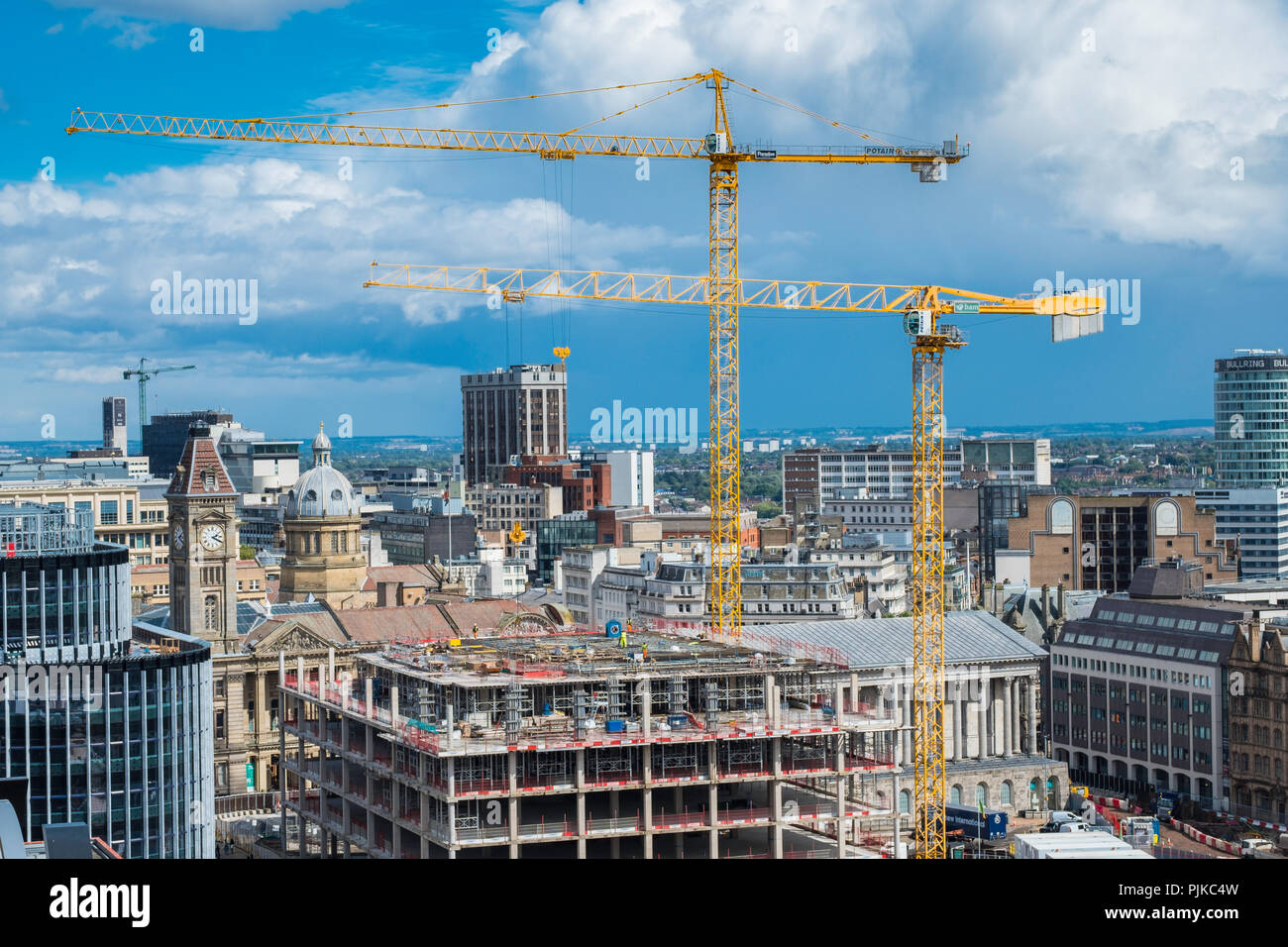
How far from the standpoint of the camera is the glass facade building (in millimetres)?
65250

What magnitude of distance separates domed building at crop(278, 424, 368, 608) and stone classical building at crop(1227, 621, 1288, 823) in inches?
2466

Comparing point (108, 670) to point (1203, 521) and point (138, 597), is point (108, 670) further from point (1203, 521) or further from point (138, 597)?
point (1203, 521)

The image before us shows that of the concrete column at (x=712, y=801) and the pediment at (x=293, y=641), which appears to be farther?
the pediment at (x=293, y=641)

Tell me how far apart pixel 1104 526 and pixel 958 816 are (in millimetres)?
87537

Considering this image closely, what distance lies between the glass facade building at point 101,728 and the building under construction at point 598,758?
25.3ft

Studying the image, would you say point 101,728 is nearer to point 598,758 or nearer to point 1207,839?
point 598,758

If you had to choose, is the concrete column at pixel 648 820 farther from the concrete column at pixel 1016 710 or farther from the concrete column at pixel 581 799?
the concrete column at pixel 1016 710

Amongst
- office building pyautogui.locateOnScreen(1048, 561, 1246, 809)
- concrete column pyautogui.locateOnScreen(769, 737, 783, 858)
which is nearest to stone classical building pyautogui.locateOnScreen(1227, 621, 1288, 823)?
office building pyautogui.locateOnScreen(1048, 561, 1246, 809)

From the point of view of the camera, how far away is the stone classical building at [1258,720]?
102562mm

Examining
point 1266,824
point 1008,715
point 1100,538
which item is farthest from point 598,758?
point 1100,538

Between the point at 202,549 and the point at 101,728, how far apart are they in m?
46.8

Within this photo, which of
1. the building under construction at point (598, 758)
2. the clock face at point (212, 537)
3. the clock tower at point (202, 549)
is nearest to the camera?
the building under construction at point (598, 758)

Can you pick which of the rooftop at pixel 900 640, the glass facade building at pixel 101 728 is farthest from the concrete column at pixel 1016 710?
the glass facade building at pixel 101 728
